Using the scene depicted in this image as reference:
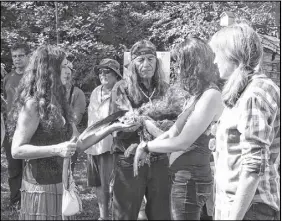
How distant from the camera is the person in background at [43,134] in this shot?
194 centimetres

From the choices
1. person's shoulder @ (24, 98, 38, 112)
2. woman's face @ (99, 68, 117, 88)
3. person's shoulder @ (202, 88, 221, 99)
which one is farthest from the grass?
person's shoulder @ (202, 88, 221, 99)

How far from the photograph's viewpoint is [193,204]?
2.09 m

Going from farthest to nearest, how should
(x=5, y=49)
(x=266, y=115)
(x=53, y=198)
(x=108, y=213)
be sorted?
(x=5, y=49), (x=108, y=213), (x=53, y=198), (x=266, y=115)

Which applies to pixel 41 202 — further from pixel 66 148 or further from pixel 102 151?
pixel 102 151

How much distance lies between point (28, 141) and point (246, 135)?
1049 mm

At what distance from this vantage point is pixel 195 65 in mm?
2176

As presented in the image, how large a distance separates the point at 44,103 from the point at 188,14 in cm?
447

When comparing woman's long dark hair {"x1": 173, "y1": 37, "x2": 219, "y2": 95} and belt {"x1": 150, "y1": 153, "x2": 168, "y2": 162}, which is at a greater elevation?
woman's long dark hair {"x1": 173, "y1": 37, "x2": 219, "y2": 95}

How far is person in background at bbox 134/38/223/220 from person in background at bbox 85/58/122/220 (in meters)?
1.42

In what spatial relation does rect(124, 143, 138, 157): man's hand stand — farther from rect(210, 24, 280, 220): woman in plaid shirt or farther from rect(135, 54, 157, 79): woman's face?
rect(210, 24, 280, 220): woman in plaid shirt

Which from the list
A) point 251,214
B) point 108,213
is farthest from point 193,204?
point 108,213

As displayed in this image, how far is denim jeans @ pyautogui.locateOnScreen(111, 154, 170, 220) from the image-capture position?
2.50 metres

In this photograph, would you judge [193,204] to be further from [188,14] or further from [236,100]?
[188,14]

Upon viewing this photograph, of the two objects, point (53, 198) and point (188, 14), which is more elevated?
point (188, 14)
